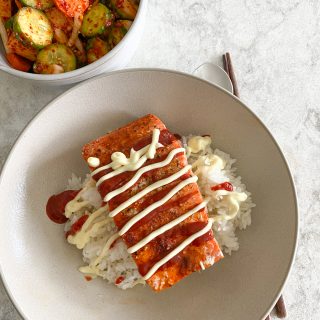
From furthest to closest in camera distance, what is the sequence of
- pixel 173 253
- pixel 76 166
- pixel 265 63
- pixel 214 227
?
1. pixel 265 63
2. pixel 76 166
3. pixel 214 227
4. pixel 173 253

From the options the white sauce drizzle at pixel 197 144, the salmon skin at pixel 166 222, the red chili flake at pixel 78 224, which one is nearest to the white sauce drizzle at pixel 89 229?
the red chili flake at pixel 78 224

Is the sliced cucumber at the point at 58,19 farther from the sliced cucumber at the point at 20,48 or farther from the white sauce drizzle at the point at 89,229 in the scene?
the white sauce drizzle at the point at 89,229

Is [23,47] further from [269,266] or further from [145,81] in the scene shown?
[269,266]

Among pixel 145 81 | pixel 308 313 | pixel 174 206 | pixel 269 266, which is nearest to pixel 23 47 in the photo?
pixel 145 81

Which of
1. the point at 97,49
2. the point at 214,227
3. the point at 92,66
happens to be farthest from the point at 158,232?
the point at 97,49

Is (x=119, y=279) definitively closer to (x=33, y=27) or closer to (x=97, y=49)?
Result: (x=97, y=49)

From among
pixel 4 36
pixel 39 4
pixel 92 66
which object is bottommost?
pixel 92 66

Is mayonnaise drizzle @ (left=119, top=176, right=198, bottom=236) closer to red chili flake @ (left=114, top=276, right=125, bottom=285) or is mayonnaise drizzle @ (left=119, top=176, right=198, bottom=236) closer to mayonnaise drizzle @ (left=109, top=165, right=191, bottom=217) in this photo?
mayonnaise drizzle @ (left=109, top=165, right=191, bottom=217)
